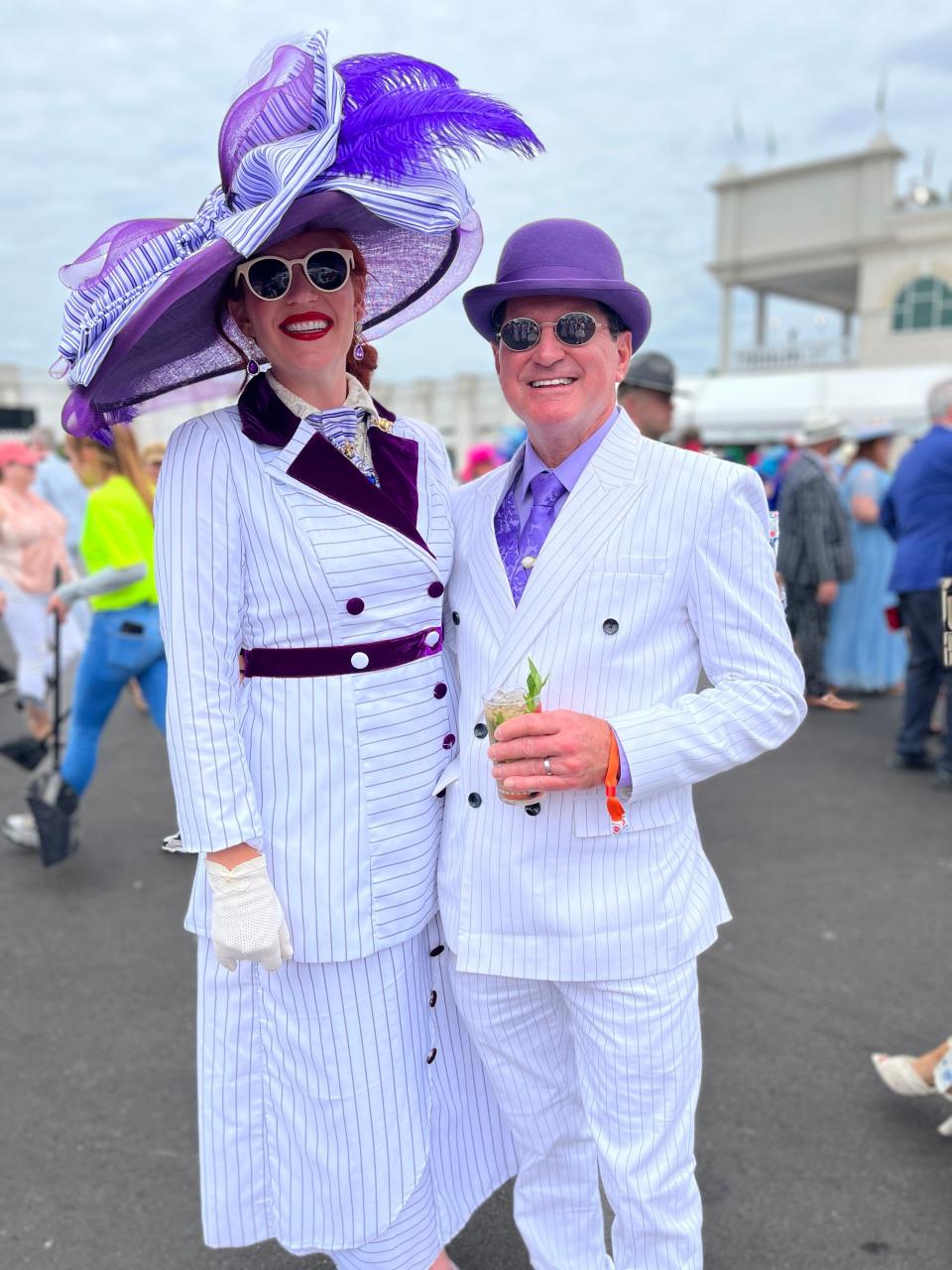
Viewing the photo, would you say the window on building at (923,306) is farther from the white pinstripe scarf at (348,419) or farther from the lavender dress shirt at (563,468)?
the white pinstripe scarf at (348,419)

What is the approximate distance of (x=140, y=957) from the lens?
11.4ft

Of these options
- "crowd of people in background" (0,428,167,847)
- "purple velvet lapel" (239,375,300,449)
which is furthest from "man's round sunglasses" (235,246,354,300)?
"crowd of people in background" (0,428,167,847)

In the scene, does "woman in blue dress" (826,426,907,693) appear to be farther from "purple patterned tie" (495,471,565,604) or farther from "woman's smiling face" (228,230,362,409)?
"woman's smiling face" (228,230,362,409)

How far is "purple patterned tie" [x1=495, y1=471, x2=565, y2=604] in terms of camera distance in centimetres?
168

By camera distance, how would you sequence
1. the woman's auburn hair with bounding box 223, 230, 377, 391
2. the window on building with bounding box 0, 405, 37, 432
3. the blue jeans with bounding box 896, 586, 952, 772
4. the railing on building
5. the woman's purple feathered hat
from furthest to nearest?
the window on building with bounding box 0, 405, 37, 432, the railing on building, the blue jeans with bounding box 896, 586, 952, 772, the woman's auburn hair with bounding box 223, 230, 377, 391, the woman's purple feathered hat

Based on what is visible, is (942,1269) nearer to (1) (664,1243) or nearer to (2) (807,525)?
(1) (664,1243)

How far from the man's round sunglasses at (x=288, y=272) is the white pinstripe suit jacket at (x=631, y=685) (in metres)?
0.51

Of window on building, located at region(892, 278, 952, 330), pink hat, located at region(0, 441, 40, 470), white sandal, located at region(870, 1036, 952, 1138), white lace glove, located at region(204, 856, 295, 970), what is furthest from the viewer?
window on building, located at region(892, 278, 952, 330)

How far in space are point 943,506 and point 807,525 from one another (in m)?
1.39

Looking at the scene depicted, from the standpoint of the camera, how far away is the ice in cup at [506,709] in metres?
1.48

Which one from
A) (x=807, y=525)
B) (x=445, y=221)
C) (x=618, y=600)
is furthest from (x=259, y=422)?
(x=807, y=525)

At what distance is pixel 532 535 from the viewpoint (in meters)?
1.70

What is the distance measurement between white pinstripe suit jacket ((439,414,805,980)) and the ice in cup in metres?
0.12

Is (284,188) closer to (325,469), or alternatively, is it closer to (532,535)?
(325,469)
